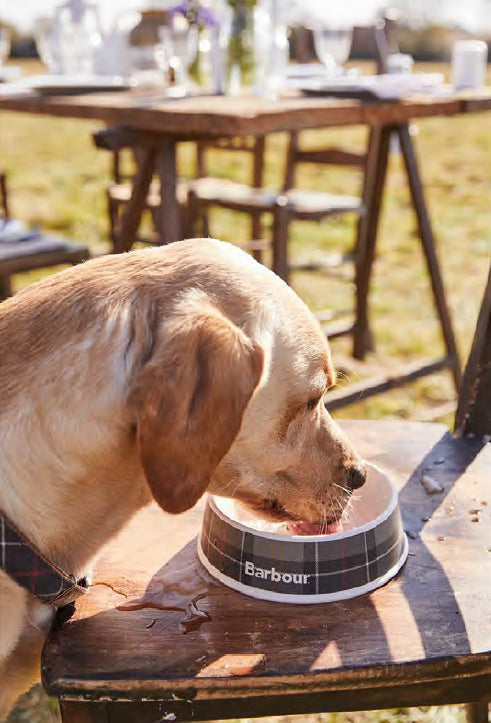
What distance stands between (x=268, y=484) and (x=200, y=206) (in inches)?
155

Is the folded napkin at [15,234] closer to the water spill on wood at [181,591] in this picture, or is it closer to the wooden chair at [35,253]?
the wooden chair at [35,253]

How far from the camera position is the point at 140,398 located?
1396 millimetres

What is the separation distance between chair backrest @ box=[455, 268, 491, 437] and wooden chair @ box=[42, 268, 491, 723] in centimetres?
37

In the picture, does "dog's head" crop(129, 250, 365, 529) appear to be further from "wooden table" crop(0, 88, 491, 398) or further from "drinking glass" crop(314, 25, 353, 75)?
"drinking glass" crop(314, 25, 353, 75)

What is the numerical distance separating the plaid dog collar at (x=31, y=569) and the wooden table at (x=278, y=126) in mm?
2044

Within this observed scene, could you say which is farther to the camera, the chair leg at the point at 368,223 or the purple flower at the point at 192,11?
the chair leg at the point at 368,223

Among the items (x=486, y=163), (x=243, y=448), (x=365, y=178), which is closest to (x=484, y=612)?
(x=243, y=448)

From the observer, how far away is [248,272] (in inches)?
66.5

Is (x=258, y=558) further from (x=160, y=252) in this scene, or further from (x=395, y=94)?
(x=395, y=94)

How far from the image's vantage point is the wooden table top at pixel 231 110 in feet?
10.6

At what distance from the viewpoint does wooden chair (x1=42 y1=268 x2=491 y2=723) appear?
1.46 metres

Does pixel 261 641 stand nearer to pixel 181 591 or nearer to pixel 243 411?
pixel 181 591

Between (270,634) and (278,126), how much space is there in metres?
2.28

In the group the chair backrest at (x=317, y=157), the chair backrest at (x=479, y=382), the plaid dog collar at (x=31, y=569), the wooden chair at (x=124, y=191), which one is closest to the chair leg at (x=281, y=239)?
the wooden chair at (x=124, y=191)
